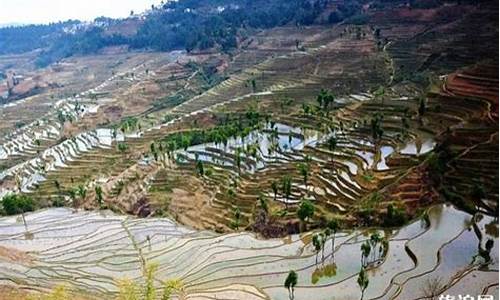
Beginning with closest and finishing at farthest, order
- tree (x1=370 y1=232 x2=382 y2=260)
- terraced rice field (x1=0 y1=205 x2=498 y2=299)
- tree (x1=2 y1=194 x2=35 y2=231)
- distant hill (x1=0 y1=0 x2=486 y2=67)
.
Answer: terraced rice field (x1=0 y1=205 x2=498 y2=299) < tree (x1=370 y1=232 x2=382 y2=260) < tree (x1=2 y1=194 x2=35 y2=231) < distant hill (x1=0 y1=0 x2=486 y2=67)

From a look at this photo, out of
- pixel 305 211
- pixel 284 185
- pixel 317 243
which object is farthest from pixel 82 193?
pixel 317 243

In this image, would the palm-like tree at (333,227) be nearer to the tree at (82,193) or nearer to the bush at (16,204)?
the tree at (82,193)

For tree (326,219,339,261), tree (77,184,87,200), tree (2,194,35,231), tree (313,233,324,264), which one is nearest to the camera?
tree (313,233,324,264)

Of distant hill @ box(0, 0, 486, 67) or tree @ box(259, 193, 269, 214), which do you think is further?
distant hill @ box(0, 0, 486, 67)

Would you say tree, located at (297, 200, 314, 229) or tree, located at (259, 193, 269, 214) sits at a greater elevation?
tree, located at (297, 200, 314, 229)

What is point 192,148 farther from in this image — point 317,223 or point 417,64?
point 417,64

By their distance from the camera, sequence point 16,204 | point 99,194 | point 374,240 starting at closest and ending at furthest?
point 374,240 < point 99,194 < point 16,204

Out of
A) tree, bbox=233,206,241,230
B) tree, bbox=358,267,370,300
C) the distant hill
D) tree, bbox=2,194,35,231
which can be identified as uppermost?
the distant hill

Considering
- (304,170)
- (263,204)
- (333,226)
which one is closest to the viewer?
(333,226)

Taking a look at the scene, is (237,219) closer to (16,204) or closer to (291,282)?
(291,282)

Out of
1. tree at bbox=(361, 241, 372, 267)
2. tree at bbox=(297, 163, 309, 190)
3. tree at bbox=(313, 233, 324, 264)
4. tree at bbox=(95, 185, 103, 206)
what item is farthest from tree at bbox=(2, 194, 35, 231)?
tree at bbox=(361, 241, 372, 267)

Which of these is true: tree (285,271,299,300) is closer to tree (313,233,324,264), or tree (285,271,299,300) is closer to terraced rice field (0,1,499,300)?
terraced rice field (0,1,499,300)

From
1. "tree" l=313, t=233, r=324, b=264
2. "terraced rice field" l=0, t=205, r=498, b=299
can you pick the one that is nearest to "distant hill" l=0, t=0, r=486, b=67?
"terraced rice field" l=0, t=205, r=498, b=299
